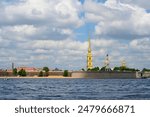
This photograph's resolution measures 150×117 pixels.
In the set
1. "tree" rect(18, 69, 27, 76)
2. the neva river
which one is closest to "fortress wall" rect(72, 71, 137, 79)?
"tree" rect(18, 69, 27, 76)

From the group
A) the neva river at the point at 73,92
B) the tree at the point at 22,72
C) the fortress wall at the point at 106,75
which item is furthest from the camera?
the tree at the point at 22,72

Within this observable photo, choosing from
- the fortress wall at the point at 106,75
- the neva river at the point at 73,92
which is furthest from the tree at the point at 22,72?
the neva river at the point at 73,92

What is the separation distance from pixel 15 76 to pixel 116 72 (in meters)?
38.5

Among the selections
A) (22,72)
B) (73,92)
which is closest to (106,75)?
(22,72)

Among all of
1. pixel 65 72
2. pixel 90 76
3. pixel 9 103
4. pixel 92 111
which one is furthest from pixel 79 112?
pixel 65 72

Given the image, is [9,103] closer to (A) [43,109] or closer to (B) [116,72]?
(A) [43,109]

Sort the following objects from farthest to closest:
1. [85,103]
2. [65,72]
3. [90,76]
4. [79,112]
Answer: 1. [65,72]
2. [90,76]
3. [85,103]
4. [79,112]

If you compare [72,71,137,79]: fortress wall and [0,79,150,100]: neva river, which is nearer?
[0,79,150,100]: neva river

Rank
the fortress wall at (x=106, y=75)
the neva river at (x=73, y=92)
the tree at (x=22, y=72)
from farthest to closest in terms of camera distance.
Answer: the tree at (x=22, y=72) < the fortress wall at (x=106, y=75) < the neva river at (x=73, y=92)

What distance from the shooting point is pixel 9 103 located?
37.0 ft

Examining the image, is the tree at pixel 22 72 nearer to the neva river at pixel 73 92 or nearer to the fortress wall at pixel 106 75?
the fortress wall at pixel 106 75

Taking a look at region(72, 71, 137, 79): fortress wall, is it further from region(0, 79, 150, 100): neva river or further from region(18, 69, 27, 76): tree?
region(0, 79, 150, 100): neva river

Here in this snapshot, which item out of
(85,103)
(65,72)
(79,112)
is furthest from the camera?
(65,72)

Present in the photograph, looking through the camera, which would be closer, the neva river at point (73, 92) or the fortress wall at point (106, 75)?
the neva river at point (73, 92)
